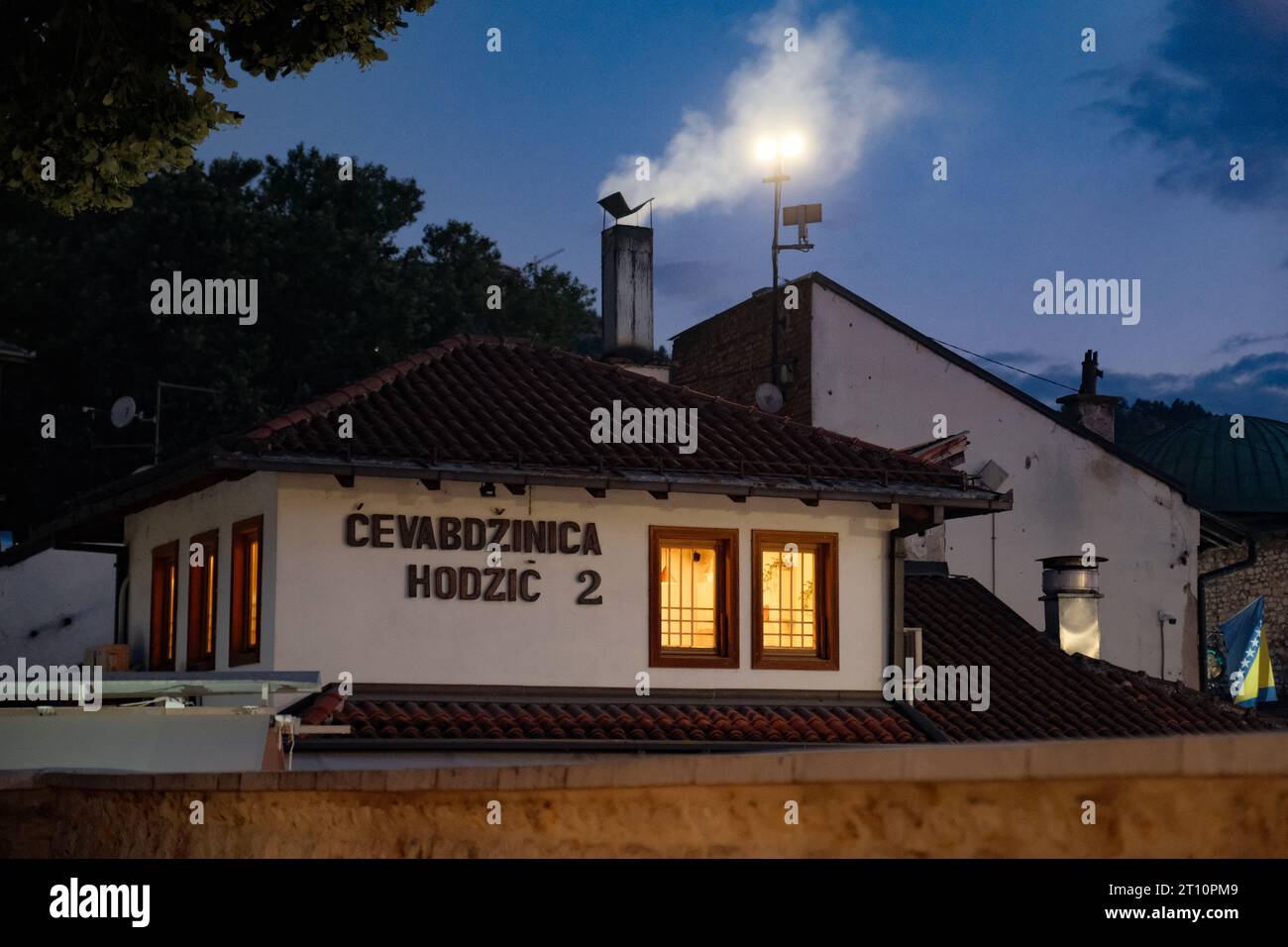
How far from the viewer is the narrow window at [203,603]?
21.5m

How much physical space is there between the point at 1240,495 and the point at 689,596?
32791 mm

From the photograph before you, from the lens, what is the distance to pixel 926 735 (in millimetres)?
21391

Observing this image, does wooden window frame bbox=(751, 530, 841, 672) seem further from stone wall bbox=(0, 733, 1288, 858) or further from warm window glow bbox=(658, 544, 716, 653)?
stone wall bbox=(0, 733, 1288, 858)

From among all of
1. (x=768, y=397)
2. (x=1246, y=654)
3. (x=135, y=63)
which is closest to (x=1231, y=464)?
(x=1246, y=654)

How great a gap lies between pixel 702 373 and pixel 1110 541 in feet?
28.1

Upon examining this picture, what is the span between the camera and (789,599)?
21766 millimetres

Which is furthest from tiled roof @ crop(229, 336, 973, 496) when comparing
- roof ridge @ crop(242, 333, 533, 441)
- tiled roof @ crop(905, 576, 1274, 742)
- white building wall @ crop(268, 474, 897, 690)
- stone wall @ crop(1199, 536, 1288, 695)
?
stone wall @ crop(1199, 536, 1288, 695)

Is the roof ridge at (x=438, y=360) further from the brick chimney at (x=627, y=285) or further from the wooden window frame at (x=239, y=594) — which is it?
the brick chimney at (x=627, y=285)

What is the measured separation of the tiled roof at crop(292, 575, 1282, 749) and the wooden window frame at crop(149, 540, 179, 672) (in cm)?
443

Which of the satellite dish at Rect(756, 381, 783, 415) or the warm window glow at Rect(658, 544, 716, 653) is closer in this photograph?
the warm window glow at Rect(658, 544, 716, 653)

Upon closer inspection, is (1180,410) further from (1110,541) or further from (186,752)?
(186,752)

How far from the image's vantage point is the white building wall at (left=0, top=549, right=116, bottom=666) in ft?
113

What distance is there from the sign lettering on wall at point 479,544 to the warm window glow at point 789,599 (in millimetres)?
2103

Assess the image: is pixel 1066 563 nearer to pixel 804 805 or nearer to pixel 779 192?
pixel 779 192
